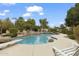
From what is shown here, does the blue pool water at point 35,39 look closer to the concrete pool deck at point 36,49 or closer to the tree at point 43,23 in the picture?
the concrete pool deck at point 36,49

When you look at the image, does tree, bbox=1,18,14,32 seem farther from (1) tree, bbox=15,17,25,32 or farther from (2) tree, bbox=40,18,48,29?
(2) tree, bbox=40,18,48,29

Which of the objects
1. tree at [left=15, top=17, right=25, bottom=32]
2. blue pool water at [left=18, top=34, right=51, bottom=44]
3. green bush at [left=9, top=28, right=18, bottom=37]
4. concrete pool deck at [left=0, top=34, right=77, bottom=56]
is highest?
tree at [left=15, top=17, right=25, bottom=32]

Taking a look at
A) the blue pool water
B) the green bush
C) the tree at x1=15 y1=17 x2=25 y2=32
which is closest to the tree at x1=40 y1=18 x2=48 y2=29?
the blue pool water

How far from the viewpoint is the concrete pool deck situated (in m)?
3.82

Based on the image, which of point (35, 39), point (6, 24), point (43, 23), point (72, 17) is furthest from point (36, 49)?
point (72, 17)

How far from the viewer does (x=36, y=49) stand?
3.84 metres

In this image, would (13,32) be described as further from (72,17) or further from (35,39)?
(72,17)

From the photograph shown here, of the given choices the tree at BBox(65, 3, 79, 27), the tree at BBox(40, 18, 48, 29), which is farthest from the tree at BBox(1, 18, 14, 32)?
the tree at BBox(65, 3, 79, 27)

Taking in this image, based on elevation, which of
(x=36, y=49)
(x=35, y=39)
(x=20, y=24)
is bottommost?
(x=36, y=49)

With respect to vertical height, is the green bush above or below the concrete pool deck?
above

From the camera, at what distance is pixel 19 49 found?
3.85 m

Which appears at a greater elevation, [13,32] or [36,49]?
[13,32]

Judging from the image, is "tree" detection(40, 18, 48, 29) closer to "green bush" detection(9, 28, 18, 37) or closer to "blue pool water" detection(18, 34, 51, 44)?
"blue pool water" detection(18, 34, 51, 44)

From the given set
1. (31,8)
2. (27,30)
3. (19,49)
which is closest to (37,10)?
(31,8)
